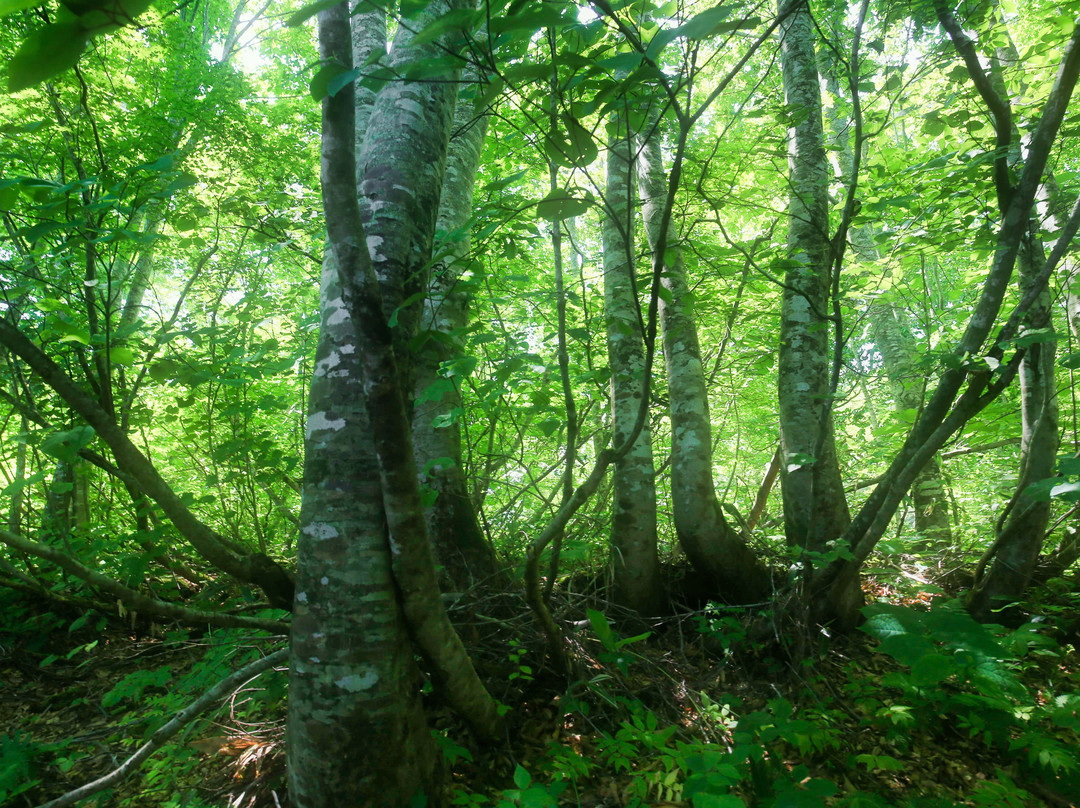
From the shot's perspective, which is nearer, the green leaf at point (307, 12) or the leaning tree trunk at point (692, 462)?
the green leaf at point (307, 12)

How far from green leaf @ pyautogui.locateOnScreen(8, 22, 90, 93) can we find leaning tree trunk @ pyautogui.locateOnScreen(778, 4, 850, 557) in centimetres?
353

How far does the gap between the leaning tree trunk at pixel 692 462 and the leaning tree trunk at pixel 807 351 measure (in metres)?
0.43

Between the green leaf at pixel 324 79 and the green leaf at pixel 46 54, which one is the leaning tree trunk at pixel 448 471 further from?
the green leaf at pixel 46 54

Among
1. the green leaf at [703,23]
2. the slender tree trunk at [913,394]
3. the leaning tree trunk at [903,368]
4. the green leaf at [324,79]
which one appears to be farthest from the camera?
the slender tree trunk at [913,394]

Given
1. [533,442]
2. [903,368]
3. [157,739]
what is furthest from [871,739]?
[903,368]

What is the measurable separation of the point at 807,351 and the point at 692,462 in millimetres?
1111

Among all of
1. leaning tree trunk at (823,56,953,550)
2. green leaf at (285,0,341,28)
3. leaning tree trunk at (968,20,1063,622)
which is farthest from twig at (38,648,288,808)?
leaning tree trunk at (968,20,1063,622)

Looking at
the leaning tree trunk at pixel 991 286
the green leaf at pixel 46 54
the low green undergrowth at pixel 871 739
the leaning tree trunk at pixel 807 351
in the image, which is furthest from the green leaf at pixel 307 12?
the leaning tree trunk at pixel 807 351

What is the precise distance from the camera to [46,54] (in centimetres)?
52

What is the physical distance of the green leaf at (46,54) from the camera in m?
0.50

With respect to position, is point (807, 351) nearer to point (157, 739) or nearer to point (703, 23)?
point (703, 23)

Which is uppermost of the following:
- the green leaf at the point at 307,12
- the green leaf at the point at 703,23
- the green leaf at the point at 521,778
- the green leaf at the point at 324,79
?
the green leaf at the point at 324,79

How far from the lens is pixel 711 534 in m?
3.59

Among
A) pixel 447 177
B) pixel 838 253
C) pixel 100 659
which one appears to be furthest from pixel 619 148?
pixel 100 659
